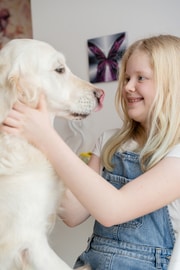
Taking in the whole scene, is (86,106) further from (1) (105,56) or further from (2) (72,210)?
(1) (105,56)

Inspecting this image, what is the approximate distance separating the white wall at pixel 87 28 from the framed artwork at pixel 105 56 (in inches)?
1.2

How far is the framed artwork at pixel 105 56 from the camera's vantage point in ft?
5.54

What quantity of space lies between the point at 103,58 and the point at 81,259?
3.11 feet

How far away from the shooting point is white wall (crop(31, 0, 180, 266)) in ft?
5.30

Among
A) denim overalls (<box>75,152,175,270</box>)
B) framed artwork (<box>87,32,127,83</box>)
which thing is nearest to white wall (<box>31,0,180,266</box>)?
framed artwork (<box>87,32,127,83</box>)

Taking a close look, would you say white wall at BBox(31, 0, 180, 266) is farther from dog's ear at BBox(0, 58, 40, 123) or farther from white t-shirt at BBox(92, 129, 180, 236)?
dog's ear at BBox(0, 58, 40, 123)

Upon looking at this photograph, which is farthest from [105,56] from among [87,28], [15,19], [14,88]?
[14,88]

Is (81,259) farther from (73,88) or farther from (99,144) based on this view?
(73,88)

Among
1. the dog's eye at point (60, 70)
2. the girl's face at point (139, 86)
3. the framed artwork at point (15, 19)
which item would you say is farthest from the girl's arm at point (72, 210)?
the framed artwork at point (15, 19)

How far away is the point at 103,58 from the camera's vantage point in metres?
1.73

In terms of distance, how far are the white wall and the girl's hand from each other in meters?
0.83

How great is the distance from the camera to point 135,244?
1.05 meters

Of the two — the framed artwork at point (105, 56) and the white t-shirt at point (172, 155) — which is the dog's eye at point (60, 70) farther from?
the framed artwork at point (105, 56)

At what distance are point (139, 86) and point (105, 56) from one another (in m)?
0.65
